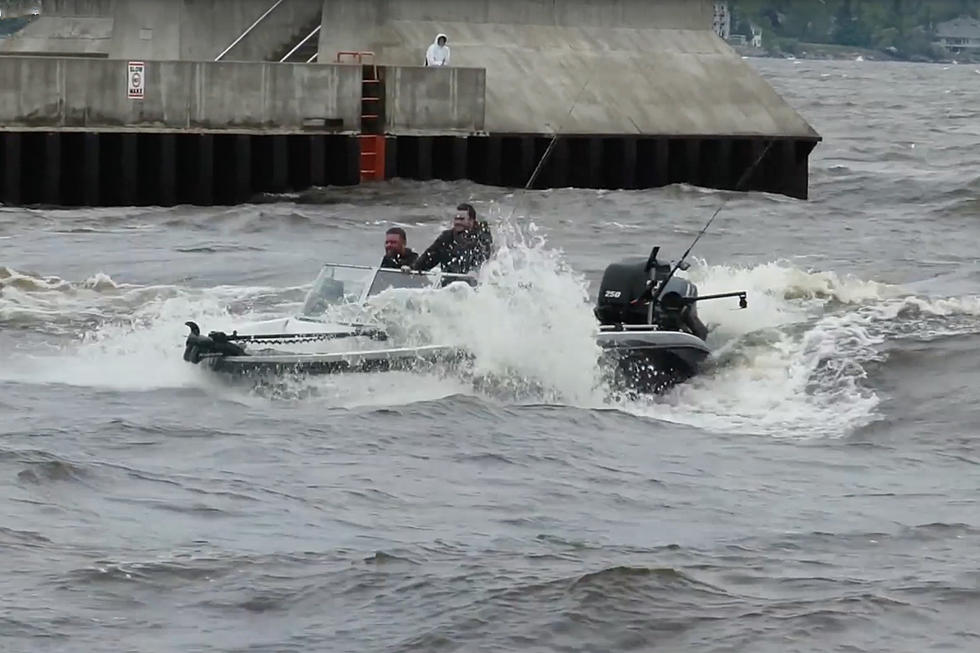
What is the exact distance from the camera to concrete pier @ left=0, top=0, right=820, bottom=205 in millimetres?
33594

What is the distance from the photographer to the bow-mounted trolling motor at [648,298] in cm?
1945

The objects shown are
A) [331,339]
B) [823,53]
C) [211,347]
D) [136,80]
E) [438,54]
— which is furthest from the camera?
[823,53]

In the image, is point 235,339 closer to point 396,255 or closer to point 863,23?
point 396,255

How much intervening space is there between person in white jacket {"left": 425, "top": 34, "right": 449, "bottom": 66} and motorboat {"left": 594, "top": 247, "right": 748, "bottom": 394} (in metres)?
16.9

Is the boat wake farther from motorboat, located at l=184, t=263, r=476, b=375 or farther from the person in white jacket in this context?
the person in white jacket

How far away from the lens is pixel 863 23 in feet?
513

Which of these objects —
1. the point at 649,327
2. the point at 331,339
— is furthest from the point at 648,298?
the point at 331,339

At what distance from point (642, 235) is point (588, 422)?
1563cm

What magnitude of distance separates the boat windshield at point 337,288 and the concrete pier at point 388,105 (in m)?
15.5

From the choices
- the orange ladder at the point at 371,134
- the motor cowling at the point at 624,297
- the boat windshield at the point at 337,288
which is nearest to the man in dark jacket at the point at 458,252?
the boat windshield at the point at 337,288

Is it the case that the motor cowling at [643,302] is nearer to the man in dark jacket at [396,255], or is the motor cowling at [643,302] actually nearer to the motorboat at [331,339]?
the motorboat at [331,339]

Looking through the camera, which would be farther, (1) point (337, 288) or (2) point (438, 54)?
(2) point (438, 54)

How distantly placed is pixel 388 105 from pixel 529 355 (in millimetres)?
17711

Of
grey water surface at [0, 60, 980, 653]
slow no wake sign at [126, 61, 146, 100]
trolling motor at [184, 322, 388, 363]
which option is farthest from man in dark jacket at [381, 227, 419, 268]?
slow no wake sign at [126, 61, 146, 100]
